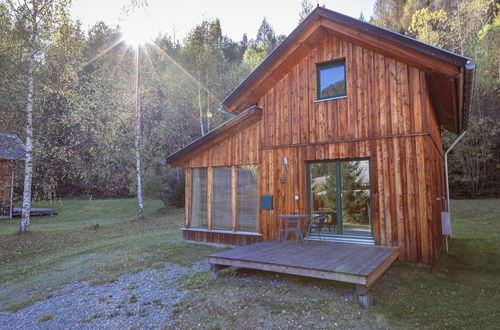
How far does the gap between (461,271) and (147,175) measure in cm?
1708

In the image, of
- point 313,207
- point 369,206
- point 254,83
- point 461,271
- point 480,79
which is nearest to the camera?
point 461,271

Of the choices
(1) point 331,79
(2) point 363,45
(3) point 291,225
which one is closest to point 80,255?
(3) point 291,225

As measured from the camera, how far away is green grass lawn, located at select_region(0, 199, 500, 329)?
13.9 ft

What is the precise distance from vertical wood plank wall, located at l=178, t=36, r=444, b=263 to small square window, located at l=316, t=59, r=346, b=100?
18cm

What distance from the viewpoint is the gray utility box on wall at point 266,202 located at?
27.2 feet

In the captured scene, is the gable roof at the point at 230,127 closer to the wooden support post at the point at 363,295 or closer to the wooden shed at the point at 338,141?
the wooden shed at the point at 338,141

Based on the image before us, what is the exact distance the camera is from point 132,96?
17266mm

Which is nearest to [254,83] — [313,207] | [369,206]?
[313,207]

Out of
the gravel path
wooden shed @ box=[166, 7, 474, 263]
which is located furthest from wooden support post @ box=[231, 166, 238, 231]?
the gravel path

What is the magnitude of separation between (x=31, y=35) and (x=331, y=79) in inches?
467

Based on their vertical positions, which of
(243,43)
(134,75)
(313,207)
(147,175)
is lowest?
(313,207)

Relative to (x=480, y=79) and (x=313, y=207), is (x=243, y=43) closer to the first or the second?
(x=480, y=79)

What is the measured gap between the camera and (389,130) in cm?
687

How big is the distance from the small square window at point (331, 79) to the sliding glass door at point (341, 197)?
5.67 ft
